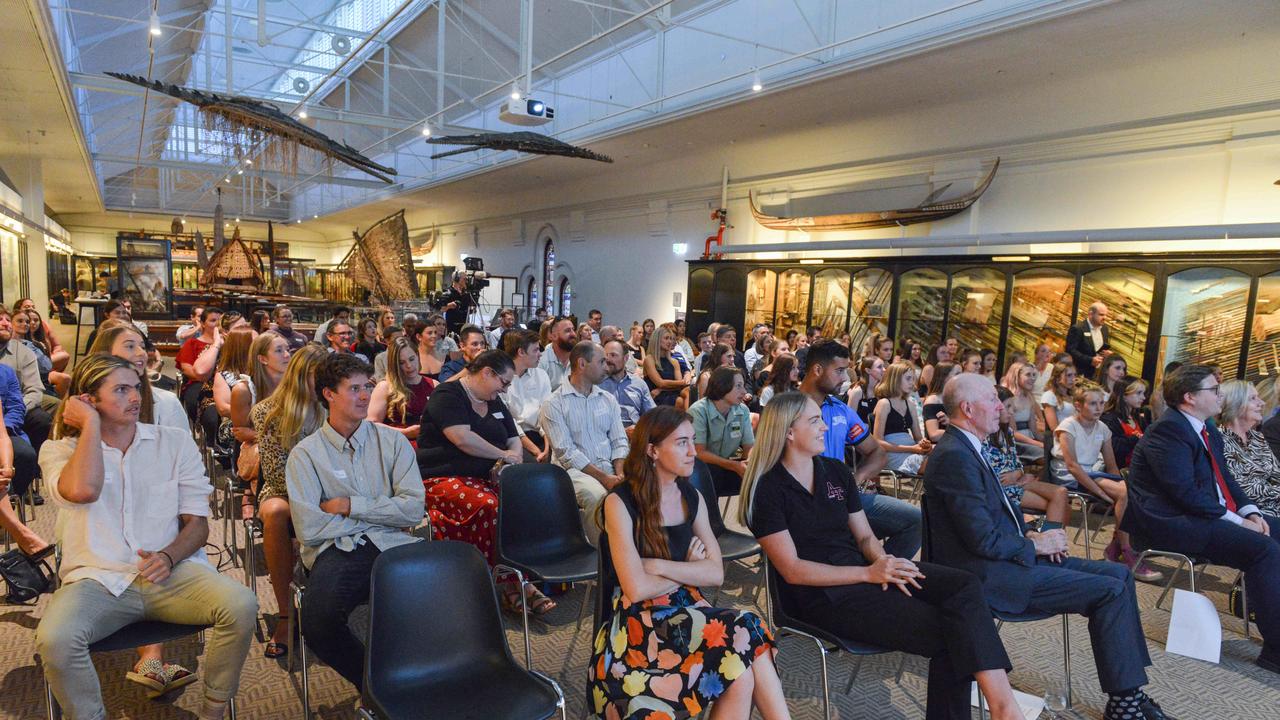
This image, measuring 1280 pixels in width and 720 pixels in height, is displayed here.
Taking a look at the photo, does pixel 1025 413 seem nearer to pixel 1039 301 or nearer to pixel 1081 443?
pixel 1081 443

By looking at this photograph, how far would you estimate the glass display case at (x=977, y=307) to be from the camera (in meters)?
9.16

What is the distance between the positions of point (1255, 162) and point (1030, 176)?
222 centimetres

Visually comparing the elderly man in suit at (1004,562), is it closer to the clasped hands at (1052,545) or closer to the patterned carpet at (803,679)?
the clasped hands at (1052,545)

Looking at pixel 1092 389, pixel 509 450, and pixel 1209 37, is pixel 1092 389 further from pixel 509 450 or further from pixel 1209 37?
pixel 1209 37

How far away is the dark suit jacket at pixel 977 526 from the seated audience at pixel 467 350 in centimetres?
356

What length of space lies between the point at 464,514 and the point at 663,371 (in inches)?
149

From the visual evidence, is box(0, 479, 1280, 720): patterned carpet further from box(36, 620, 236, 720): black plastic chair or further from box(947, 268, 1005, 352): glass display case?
box(947, 268, 1005, 352): glass display case

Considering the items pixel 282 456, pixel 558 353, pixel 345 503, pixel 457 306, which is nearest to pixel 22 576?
pixel 282 456

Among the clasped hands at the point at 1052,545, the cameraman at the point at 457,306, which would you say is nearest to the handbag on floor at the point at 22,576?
the clasped hands at the point at 1052,545

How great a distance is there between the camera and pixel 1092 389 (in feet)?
15.7

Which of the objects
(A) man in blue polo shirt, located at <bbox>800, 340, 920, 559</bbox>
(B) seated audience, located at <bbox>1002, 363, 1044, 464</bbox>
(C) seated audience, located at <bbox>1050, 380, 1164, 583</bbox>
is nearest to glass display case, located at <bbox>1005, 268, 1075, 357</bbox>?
(B) seated audience, located at <bbox>1002, 363, 1044, 464</bbox>

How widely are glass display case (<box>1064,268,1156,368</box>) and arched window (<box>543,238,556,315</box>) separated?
43.1 feet

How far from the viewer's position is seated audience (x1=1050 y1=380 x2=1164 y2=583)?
450 cm

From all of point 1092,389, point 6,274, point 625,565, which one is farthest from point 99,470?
point 6,274
